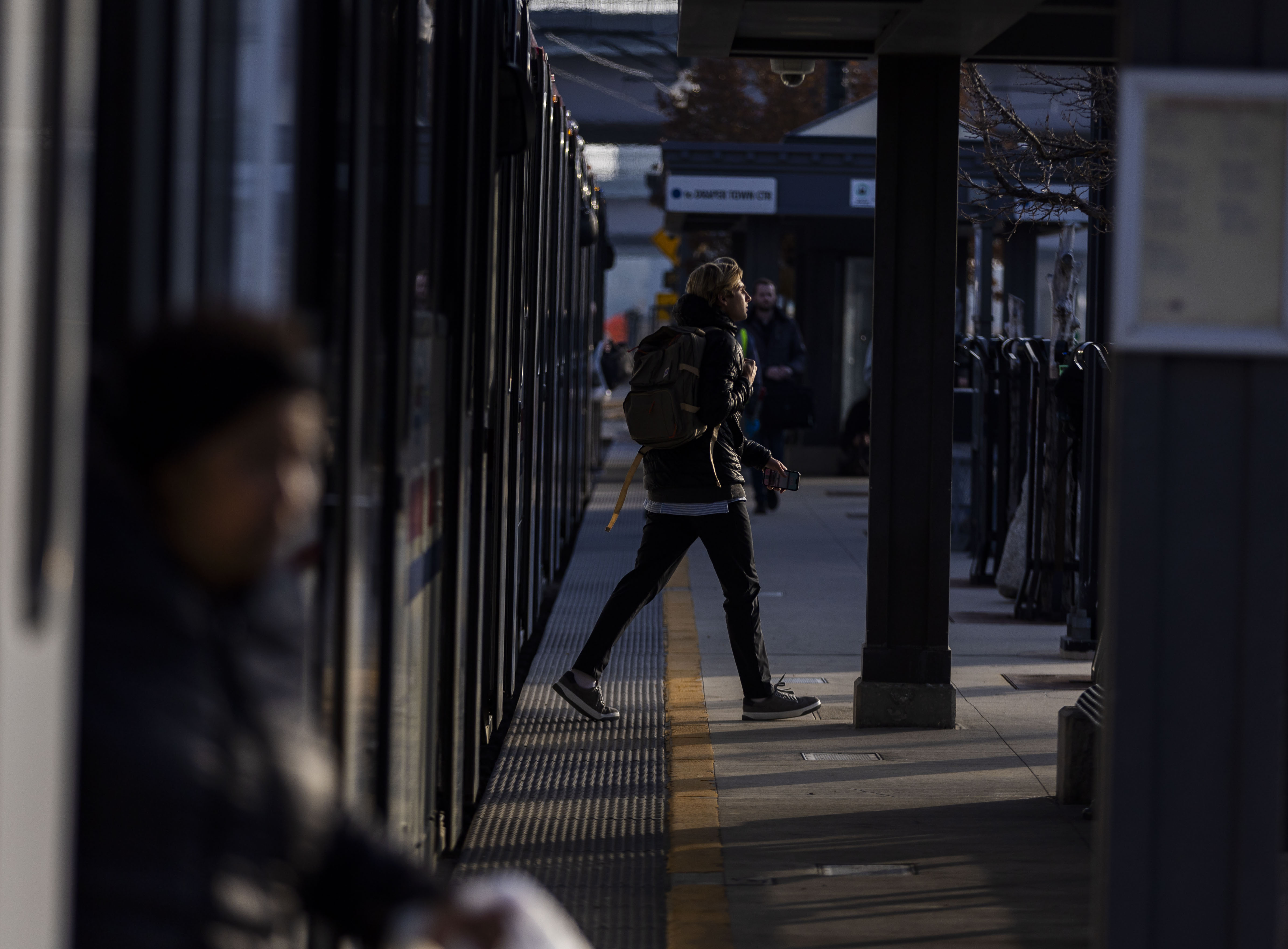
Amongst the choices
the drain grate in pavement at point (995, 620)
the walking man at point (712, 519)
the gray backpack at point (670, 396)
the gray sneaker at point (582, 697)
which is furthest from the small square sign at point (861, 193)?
the gray sneaker at point (582, 697)

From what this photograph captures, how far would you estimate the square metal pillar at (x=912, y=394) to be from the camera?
18.8 feet

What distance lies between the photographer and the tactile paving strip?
4078 mm

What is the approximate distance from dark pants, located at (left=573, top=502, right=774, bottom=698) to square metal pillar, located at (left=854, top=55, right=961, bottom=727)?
1.41 feet

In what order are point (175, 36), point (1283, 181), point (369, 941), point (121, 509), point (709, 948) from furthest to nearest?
point (709, 948) < point (1283, 181) < point (175, 36) < point (369, 941) < point (121, 509)

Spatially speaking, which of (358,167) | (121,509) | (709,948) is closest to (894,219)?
(709,948)

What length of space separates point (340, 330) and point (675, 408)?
11.1ft

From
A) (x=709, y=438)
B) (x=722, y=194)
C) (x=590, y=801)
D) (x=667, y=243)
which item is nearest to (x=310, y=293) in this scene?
(x=590, y=801)

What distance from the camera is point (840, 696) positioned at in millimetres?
6625

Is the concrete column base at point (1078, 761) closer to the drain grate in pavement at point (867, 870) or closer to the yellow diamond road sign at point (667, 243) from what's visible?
the drain grate in pavement at point (867, 870)

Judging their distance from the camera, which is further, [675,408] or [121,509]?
[675,408]

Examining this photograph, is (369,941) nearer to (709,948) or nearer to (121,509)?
(121,509)

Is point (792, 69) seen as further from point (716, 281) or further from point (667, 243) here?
point (667, 243)

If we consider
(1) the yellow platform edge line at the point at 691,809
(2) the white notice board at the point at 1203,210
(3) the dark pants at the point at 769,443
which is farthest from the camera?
(3) the dark pants at the point at 769,443

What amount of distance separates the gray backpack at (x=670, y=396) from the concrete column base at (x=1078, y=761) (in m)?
1.77
